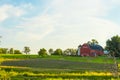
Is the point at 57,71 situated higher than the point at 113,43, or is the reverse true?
the point at 113,43

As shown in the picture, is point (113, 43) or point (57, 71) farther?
point (113, 43)

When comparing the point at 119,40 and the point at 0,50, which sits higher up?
the point at 119,40

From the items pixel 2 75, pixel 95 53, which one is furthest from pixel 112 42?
pixel 2 75

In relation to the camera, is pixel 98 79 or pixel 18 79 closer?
pixel 18 79

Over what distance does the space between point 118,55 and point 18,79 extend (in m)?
115

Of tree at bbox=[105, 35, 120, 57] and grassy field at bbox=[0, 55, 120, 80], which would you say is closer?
grassy field at bbox=[0, 55, 120, 80]

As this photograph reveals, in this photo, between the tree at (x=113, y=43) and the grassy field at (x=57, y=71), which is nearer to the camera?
the grassy field at (x=57, y=71)

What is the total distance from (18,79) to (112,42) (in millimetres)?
142342

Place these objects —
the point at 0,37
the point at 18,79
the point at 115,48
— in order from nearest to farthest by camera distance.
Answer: the point at 0,37 < the point at 18,79 < the point at 115,48

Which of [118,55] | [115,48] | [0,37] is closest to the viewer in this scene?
[0,37]

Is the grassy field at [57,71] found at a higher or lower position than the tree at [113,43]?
lower

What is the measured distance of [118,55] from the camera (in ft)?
518

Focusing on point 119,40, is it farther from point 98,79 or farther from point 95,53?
point 98,79

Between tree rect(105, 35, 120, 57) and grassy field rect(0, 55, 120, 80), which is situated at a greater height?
tree rect(105, 35, 120, 57)
